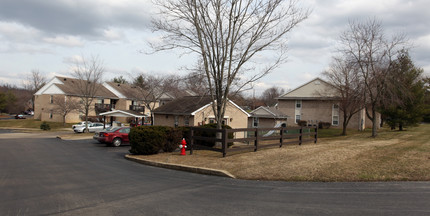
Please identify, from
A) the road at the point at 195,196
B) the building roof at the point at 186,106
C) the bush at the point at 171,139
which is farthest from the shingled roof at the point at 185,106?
the road at the point at 195,196

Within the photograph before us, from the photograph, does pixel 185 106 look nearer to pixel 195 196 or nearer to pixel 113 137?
pixel 113 137

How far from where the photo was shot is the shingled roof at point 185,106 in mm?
28089

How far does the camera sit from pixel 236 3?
48.9 feet

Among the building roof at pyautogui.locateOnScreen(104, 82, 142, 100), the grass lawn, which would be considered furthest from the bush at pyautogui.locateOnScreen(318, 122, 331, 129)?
the grass lawn

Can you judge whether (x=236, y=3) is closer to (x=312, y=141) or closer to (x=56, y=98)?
(x=312, y=141)

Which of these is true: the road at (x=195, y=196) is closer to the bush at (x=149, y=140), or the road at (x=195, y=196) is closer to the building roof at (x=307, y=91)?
the bush at (x=149, y=140)

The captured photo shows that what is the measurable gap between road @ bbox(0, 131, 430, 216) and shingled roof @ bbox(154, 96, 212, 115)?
1858 centimetres

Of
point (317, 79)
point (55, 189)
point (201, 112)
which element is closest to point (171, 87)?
point (201, 112)

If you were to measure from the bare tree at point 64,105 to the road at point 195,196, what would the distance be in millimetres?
39159

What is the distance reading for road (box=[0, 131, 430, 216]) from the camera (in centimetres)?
568

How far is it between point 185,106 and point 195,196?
23062 mm

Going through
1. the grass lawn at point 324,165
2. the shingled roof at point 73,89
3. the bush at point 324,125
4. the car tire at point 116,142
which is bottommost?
the car tire at point 116,142

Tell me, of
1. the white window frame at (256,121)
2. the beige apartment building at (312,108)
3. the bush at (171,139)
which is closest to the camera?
the bush at (171,139)

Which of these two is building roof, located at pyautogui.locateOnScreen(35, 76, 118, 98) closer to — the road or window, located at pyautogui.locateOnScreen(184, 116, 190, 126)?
window, located at pyautogui.locateOnScreen(184, 116, 190, 126)
